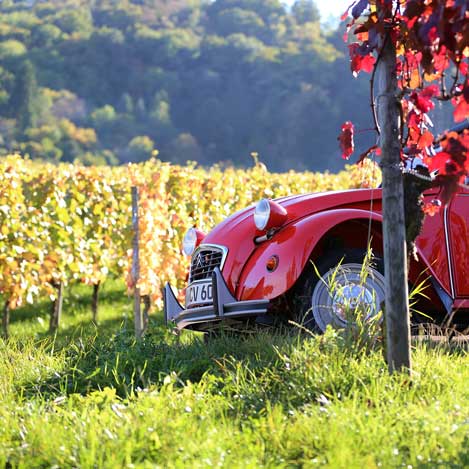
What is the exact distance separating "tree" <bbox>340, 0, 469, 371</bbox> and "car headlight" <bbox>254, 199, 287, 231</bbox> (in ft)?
4.15

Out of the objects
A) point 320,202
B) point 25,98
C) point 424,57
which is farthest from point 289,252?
point 25,98

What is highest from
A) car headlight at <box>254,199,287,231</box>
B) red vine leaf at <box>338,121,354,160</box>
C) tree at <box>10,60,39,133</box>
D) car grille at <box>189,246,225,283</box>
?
tree at <box>10,60,39,133</box>

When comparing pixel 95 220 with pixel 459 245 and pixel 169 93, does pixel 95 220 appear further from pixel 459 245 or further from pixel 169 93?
pixel 169 93

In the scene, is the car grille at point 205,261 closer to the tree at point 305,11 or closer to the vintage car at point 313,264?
the vintage car at point 313,264

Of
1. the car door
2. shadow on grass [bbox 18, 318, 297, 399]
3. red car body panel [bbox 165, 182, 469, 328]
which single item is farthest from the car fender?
the car door

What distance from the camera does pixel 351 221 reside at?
5402mm

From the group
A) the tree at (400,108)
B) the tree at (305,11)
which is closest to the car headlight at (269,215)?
the tree at (400,108)

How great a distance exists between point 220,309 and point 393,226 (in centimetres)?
163

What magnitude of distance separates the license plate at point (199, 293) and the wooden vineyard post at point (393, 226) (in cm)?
179

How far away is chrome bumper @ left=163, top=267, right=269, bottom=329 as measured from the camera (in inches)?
207

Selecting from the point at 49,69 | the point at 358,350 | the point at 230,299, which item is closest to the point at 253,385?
the point at 358,350

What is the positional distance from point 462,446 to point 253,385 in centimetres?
107

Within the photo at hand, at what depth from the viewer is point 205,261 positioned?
6102 millimetres

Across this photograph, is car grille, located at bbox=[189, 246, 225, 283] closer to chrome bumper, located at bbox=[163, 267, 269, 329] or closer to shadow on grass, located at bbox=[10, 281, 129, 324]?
chrome bumper, located at bbox=[163, 267, 269, 329]
